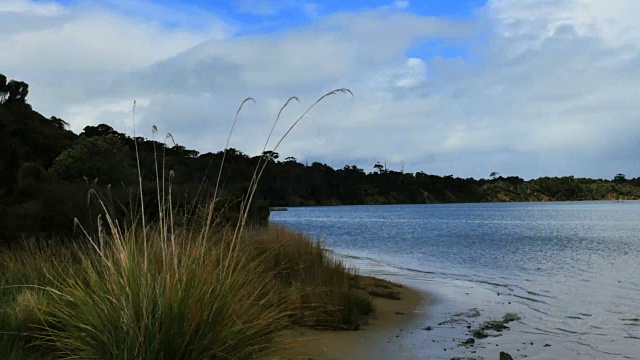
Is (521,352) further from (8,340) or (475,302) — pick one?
(8,340)

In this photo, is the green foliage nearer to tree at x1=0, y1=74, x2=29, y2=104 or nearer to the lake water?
the lake water

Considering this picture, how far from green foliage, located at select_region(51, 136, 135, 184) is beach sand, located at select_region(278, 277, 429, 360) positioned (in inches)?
657

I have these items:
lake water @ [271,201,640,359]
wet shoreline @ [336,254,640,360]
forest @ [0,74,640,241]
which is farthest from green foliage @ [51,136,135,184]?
wet shoreline @ [336,254,640,360]

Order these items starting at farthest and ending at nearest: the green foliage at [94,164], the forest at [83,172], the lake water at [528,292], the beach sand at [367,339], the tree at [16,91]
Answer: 1. the tree at [16,91]
2. the green foliage at [94,164]
3. the forest at [83,172]
4. the lake water at [528,292]
5. the beach sand at [367,339]

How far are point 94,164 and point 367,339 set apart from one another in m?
19.7

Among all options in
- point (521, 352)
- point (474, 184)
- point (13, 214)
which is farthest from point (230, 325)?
point (474, 184)

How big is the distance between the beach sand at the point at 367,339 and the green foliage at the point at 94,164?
54.7 feet

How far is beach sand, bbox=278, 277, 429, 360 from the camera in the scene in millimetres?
6918

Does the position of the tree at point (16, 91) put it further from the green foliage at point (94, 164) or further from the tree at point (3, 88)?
the green foliage at point (94, 164)

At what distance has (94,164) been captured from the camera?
973 inches

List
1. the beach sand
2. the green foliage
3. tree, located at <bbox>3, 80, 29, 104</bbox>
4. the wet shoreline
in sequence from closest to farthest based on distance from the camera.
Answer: the beach sand
the wet shoreline
the green foliage
tree, located at <bbox>3, 80, 29, 104</bbox>

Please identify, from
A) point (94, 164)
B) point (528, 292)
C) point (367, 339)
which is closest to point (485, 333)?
point (367, 339)

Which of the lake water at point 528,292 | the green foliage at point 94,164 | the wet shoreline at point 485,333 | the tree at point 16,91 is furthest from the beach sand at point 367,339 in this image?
the tree at point 16,91

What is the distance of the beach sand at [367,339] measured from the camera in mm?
6918
